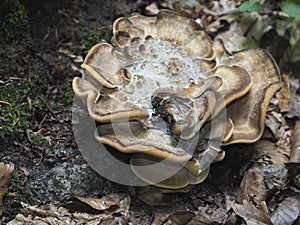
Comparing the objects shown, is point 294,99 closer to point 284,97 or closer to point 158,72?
point 284,97

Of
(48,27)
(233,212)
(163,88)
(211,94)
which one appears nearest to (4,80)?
(48,27)

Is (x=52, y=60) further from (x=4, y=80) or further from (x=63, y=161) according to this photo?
(x=63, y=161)

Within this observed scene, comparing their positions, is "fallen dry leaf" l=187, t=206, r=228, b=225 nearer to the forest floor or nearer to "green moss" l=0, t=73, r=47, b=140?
the forest floor

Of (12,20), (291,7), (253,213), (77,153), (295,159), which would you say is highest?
(291,7)

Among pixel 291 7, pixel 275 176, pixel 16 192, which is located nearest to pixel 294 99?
pixel 291 7

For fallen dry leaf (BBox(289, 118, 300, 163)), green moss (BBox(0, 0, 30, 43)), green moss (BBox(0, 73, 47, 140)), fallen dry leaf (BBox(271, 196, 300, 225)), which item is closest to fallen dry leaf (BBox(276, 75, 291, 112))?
fallen dry leaf (BBox(289, 118, 300, 163))
